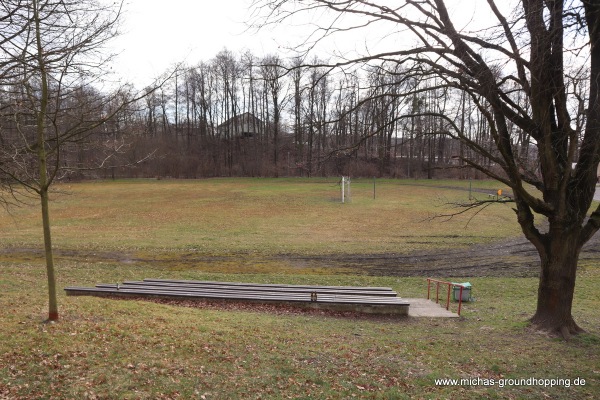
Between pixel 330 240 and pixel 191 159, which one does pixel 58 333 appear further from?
pixel 191 159

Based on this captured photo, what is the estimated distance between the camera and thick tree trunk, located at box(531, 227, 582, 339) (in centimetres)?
804

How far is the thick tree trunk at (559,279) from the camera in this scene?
26.4 ft

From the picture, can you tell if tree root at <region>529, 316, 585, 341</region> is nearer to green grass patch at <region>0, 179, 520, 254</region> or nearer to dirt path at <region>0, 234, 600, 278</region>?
green grass patch at <region>0, 179, 520, 254</region>

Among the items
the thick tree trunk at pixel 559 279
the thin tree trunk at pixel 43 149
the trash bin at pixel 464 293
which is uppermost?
the thin tree trunk at pixel 43 149

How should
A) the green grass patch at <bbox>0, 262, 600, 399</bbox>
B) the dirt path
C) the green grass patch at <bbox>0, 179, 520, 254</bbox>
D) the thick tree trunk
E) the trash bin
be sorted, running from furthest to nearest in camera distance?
the green grass patch at <bbox>0, 179, 520, 254</bbox>
the dirt path
the trash bin
the thick tree trunk
the green grass patch at <bbox>0, 262, 600, 399</bbox>

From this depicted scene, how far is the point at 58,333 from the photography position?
624 cm

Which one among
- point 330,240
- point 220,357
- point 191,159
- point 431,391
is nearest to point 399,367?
point 431,391

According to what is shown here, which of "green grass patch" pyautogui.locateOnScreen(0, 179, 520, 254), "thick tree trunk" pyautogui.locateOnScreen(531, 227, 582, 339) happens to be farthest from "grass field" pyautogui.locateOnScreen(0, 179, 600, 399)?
"green grass patch" pyautogui.locateOnScreen(0, 179, 520, 254)

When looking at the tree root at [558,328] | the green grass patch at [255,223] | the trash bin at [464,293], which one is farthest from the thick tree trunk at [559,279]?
the green grass patch at [255,223]

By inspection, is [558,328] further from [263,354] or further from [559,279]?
[263,354]

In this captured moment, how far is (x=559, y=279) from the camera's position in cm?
815

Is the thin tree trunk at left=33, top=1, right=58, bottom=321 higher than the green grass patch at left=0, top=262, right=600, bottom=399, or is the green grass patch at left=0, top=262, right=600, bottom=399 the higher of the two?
the thin tree trunk at left=33, top=1, right=58, bottom=321

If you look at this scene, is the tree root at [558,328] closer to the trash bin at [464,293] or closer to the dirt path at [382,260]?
the trash bin at [464,293]

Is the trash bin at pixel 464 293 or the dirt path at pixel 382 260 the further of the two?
the dirt path at pixel 382 260
